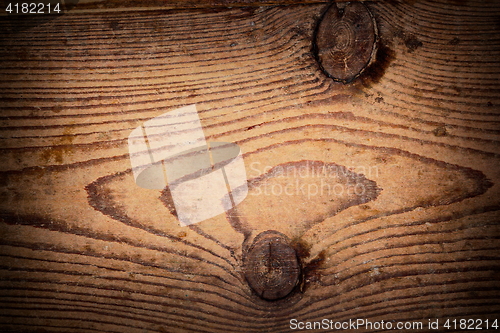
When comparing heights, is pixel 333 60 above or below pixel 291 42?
below

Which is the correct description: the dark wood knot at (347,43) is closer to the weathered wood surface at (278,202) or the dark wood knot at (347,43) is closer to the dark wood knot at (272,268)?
the weathered wood surface at (278,202)

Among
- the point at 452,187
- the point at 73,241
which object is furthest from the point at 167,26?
the point at 452,187

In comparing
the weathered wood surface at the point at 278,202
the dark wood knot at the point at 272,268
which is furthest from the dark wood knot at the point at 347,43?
the dark wood knot at the point at 272,268

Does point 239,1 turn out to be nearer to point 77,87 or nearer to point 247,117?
point 247,117

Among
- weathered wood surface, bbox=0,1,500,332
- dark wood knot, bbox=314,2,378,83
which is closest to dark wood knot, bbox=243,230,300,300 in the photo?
weathered wood surface, bbox=0,1,500,332

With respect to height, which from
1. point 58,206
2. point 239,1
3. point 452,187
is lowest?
point 452,187
